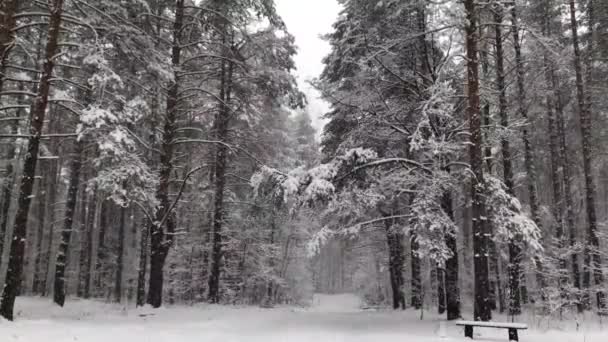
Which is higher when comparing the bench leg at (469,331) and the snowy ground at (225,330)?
the bench leg at (469,331)

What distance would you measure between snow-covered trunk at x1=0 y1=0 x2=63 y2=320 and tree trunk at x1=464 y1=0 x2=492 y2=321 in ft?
33.5

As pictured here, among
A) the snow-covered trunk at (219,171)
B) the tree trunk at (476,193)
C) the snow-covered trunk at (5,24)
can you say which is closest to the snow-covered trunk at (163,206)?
the snow-covered trunk at (219,171)

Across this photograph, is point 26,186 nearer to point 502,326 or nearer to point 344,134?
point 344,134

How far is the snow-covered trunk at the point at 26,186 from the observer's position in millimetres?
8359

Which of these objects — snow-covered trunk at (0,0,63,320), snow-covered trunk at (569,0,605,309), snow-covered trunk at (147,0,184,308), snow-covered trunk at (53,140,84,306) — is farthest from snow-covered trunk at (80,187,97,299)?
snow-covered trunk at (569,0,605,309)

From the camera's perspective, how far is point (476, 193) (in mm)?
9820

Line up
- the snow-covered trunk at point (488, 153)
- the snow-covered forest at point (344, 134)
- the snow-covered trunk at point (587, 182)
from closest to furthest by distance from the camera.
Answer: the snow-covered forest at point (344, 134) < the snow-covered trunk at point (488, 153) < the snow-covered trunk at point (587, 182)

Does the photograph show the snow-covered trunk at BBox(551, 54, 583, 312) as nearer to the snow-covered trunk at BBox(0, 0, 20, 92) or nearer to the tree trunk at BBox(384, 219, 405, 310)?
the tree trunk at BBox(384, 219, 405, 310)

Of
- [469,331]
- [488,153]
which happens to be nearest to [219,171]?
[488,153]

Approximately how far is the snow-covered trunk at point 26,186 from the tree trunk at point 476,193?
33.5ft

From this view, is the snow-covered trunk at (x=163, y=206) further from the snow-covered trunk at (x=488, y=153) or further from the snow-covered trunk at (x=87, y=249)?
the snow-covered trunk at (x=488, y=153)

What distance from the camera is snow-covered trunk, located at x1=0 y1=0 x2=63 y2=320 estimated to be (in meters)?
8.36

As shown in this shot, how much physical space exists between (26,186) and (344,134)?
35.4 feet

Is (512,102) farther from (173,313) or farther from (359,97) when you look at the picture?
(173,313)
